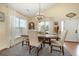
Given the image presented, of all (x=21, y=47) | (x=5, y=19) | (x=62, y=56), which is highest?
(x=5, y=19)

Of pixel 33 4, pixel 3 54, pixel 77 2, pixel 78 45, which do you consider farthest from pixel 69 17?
pixel 3 54

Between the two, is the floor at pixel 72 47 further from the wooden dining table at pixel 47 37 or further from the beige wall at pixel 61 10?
the beige wall at pixel 61 10

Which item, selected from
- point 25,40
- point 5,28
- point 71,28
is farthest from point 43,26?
point 5,28

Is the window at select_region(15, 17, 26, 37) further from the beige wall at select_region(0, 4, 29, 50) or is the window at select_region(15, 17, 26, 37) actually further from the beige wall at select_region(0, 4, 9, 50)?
the beige wall at select_region(0, 4, 9, 50)

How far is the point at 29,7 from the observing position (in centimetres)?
260

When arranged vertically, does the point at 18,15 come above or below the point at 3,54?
above

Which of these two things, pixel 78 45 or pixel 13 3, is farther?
pixel 78 45

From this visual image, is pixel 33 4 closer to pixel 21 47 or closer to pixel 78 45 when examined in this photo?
pixel 21 47

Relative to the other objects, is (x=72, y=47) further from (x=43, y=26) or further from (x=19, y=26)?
(x=19, y=26)

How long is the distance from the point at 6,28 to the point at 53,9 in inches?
42.8

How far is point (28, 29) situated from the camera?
8.66 feet

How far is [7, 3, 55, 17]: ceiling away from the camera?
2.55 meters

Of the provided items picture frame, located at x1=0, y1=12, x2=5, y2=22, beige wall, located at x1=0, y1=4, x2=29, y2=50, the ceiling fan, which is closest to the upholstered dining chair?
the ceiling fan

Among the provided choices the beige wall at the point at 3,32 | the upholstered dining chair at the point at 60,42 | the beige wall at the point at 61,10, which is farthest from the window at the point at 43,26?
the beige wall at the point at 3,32
